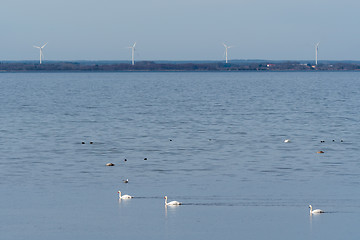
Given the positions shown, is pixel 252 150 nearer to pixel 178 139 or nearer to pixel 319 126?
pixel 178 139

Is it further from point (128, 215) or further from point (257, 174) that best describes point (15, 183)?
point (257, 174)

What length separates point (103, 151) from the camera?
141 feet

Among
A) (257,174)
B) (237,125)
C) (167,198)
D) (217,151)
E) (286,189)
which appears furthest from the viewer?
(237,125)

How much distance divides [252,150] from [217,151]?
2111mm

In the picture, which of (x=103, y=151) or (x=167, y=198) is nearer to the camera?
(x=167, y=198)

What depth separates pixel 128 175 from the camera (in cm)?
3397

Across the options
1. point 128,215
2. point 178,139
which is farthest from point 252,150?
point 128,215

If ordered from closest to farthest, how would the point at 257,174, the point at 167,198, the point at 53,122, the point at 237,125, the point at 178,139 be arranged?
the point at 167,198, the point at 257,174, the point at 178,139, the point at 237,125, the point at 53,122

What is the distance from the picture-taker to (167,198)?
27.9m

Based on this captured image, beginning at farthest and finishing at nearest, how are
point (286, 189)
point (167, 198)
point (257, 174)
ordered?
point (257, 174), point (286, 189), point (167, 198)

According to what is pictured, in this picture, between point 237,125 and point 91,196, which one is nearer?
point 91,196

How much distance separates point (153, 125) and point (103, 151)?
17.8 meters

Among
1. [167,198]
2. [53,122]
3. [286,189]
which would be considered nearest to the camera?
[167,198]

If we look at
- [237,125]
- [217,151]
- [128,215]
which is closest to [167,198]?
[128,215]
